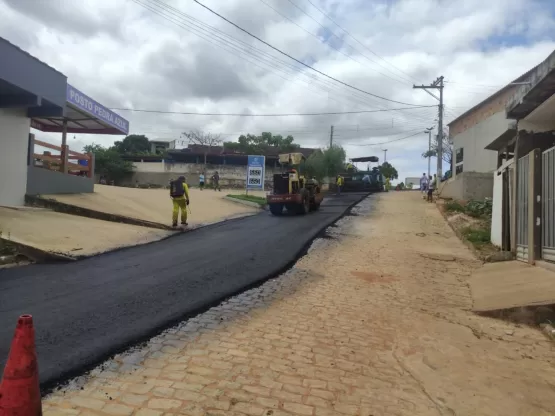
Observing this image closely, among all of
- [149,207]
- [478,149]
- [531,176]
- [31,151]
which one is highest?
[478,149]

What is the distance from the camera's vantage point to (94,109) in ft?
53.3

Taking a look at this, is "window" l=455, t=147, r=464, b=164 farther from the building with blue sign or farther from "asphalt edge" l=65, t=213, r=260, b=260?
the building with blue sign

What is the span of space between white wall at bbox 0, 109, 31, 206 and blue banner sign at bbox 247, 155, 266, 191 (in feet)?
41.8

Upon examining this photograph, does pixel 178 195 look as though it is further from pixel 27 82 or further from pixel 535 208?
pixel 535 208

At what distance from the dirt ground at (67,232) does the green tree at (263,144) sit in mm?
45039

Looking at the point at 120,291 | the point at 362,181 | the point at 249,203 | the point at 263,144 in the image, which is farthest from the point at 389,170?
the point at 120,291

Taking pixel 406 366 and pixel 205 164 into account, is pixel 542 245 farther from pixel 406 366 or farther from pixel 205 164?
pixel 205 164

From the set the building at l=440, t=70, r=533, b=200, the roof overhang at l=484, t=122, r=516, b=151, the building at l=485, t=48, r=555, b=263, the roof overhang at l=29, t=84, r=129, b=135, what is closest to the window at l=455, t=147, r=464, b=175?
the building at l=440, t=70, r=533, b=200

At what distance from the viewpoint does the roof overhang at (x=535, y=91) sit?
6.63 metres

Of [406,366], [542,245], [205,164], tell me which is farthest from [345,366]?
[205,164]

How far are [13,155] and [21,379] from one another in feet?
41.1

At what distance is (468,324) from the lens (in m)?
5.59

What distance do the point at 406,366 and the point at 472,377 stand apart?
586mm

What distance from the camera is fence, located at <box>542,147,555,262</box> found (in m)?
7.20
